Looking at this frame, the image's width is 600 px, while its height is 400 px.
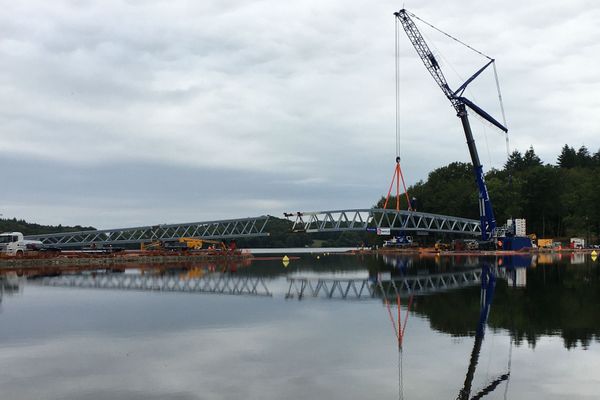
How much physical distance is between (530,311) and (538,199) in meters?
149

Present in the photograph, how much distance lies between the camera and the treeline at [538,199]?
148m

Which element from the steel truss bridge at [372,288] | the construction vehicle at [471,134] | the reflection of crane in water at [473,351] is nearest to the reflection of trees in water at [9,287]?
the steel truss bridge at [372,288]

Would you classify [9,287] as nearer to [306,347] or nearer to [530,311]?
[306,347]

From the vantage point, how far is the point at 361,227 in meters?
164

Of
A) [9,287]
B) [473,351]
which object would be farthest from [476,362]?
[9,287]

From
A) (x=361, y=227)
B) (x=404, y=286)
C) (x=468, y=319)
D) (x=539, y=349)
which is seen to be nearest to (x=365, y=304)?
(x=468, y=319)

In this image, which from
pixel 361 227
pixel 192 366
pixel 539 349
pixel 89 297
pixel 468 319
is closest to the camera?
pixel 192 366

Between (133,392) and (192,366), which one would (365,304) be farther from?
(133,392)

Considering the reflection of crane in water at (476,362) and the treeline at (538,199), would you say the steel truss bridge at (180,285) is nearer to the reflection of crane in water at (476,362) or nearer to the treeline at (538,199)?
the reflection of crane in water at (476,362)

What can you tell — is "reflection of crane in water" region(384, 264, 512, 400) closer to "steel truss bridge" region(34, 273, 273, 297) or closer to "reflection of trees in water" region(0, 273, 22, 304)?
"steel truss bridge" region(34, 273, 273, 297)

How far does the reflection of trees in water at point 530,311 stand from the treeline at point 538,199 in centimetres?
11055

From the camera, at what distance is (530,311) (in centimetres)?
2884

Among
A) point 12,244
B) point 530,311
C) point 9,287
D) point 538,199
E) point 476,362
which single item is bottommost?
point 9,287

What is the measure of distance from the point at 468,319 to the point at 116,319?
17.3 meters
